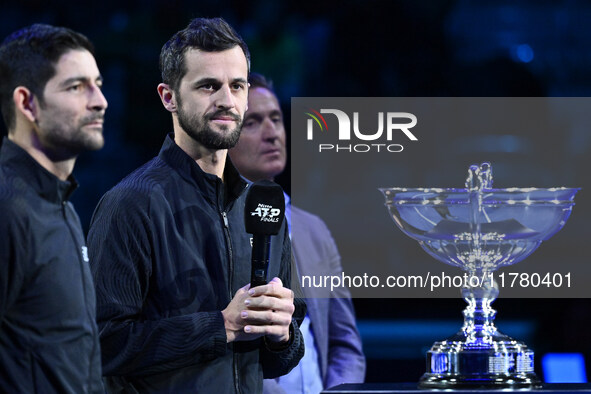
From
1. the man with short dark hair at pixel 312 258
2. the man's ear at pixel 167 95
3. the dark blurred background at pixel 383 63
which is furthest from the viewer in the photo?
the dark blurred background at pixel 383 63

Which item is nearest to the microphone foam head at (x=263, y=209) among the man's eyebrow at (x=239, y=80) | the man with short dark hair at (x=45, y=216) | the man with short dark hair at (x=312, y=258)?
the man's eyebrow at (x=239, y=80)

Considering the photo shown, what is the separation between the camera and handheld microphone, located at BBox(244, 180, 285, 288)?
70.0 inches

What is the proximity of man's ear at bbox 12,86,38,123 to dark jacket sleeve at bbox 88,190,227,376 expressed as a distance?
42 centimetres

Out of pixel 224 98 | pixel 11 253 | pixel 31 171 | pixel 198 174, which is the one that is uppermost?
pixel 224 98

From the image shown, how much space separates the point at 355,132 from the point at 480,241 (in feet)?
6.66

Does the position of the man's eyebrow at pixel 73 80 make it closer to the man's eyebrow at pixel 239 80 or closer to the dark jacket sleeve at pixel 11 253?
the dark jacket sleeve at pixel 11 253

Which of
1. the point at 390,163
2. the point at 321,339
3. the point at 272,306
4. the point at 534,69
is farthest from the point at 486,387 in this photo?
the point at 534,69

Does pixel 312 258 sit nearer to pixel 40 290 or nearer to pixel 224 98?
pixel 224 98

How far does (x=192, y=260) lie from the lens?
74.0 inches

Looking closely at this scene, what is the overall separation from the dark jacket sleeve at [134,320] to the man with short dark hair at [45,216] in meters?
0.25

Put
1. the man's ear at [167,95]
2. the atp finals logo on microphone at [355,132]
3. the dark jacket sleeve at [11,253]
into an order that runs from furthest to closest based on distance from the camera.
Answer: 1. the atp finals logo on microphone at [355,132]
2. the man's ear at [167,95]
3. the dark jacket sleeve at [11,253]

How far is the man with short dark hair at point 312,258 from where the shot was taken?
10.4 feet

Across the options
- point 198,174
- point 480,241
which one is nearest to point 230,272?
point 198,174

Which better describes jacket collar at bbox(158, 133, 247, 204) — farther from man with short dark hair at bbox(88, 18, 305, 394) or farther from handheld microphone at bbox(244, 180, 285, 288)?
handheld microphone at bbox(244, 180, 285, 288)
